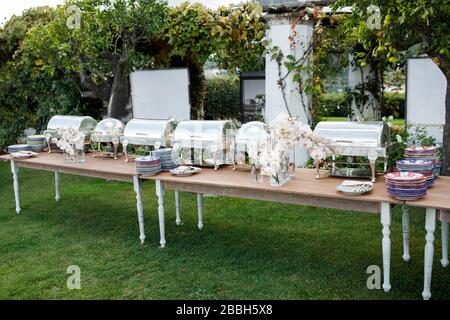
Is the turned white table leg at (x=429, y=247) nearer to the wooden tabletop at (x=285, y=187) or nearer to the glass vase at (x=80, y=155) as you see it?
the wooden tabletop at (x=285, y=187)

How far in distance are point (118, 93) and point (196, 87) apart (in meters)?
1.86

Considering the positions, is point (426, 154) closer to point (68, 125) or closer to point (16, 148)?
point (68, 125)

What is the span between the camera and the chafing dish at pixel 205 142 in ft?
15.3

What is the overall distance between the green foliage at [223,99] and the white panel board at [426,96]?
6907 millimetres

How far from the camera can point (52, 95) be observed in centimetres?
989

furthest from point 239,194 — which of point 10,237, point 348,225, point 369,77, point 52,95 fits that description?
point 52,95

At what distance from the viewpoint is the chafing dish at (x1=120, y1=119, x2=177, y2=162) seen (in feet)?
17.1

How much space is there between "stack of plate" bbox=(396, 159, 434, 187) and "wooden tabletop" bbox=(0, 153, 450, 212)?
0.30 feet

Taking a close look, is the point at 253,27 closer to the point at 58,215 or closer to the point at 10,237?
the point at 58,215

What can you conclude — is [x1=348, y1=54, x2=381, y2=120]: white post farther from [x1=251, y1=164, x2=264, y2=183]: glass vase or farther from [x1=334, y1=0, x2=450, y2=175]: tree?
[x1=251, y1=164, x2=264, y2=183]: glass vase

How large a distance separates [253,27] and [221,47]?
0.57m

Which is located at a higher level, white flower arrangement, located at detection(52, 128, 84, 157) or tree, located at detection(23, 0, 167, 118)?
tree, located at detection(23, 0, 167, 118)

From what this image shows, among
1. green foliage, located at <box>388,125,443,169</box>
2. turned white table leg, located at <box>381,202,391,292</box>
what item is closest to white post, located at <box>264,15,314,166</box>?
green foliage, located at <box>388,125,443,169</box>

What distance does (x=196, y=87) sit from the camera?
9391 mm
